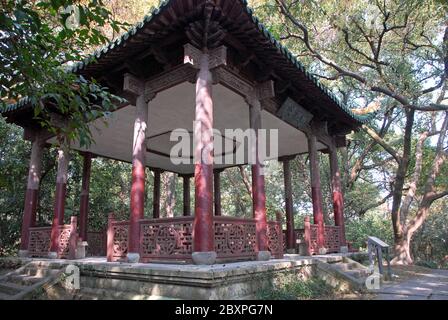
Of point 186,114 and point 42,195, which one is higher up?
point 186,114

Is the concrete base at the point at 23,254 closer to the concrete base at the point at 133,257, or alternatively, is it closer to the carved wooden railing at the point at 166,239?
the concrete base at the point at 133,257

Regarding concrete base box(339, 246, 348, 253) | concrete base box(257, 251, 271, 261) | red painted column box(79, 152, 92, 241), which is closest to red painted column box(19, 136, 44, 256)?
red painted column box(79, 152, 92, 241)

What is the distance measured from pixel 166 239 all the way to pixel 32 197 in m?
5.29

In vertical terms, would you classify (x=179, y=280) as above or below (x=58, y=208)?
below

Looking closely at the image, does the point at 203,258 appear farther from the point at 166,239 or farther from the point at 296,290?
the point at 296,290

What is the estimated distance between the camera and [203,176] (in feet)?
18.1

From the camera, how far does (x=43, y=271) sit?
23.2ft

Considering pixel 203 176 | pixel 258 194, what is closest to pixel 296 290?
pixel 258 194

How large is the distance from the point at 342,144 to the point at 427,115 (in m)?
9.19

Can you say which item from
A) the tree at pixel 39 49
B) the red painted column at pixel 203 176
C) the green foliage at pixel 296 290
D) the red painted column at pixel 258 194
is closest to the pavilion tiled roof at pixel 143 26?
the tree at pixel 39 49

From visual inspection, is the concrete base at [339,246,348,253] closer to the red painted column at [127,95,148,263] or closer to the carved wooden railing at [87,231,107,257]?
the red painted column at [127,95,148,263]
